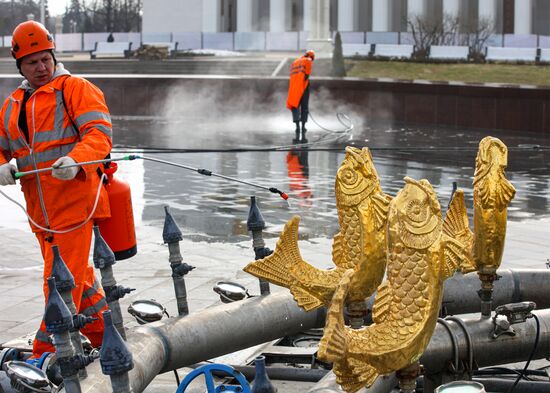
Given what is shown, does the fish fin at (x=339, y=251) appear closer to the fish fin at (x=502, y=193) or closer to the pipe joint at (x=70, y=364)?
the fish fin at (x=502, y=193)

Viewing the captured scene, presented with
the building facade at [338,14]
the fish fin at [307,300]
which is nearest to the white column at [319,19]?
the building facade at [338,14]

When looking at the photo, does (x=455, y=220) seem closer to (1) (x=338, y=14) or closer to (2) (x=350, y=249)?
(2) (x=350, y=249)

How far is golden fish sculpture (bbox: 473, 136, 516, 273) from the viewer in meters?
5.35

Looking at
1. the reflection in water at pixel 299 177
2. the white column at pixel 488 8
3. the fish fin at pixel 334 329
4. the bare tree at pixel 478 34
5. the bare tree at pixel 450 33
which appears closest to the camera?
the fish fin at pixel 334 329

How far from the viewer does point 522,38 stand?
48.1m

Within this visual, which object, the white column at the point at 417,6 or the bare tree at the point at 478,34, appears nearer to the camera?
the bare tree at the point at 478,34

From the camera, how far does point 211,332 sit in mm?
5695

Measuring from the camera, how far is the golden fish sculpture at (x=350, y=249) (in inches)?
195

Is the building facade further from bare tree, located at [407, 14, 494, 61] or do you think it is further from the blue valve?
the blue valve

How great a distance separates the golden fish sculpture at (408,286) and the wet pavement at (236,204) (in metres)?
1.87

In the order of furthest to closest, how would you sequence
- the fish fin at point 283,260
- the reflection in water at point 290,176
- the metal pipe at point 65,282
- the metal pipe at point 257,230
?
A: 1. the reflection in water at point 290,176
2. the metal pipe at point 257,230
3. the fish fin at point 283,260
4. the metal pipe at point 65,282

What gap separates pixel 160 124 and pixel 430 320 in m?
23.8

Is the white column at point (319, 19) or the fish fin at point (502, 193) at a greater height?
the white column at point (319, 19)

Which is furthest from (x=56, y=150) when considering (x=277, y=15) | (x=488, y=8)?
(x=277, y=15)
